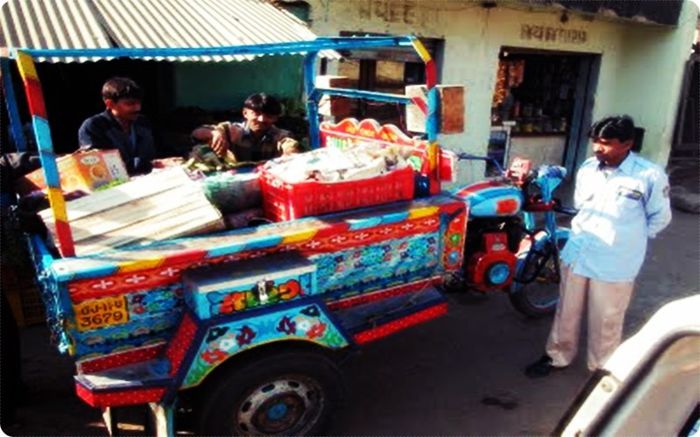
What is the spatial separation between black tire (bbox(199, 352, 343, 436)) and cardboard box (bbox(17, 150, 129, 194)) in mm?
1154

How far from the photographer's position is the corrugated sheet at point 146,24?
4.55 metres

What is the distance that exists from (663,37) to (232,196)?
876 cm

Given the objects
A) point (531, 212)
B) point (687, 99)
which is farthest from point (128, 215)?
point (687, 99)

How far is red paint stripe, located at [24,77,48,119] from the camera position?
2.11 m

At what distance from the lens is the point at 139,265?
223 centimetres

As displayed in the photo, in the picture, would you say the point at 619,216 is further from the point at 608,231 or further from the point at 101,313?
the point at 101,313

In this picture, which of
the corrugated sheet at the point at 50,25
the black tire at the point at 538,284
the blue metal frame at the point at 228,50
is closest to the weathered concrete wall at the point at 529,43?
the corrugated sheet at the point at 50,25

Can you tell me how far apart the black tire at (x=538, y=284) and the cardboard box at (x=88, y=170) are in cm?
267

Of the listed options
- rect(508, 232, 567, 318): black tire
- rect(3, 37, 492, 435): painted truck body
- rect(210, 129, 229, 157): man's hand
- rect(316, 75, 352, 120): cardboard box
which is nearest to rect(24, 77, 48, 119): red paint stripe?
rect(3, 37, 492, 435): painted truck body

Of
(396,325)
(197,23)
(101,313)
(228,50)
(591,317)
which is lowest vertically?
(591,317)

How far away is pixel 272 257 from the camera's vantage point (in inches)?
100

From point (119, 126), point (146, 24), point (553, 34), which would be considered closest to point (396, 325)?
point (119, 126)

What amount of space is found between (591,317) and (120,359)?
2.61 meters

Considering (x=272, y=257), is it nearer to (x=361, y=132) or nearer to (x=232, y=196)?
(x=232, y=196)
